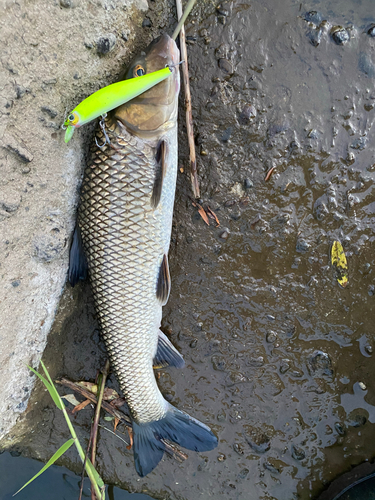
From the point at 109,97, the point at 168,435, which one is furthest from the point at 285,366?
the point at 109,97

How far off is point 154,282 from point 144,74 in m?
1.25

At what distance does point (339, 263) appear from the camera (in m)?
2.35

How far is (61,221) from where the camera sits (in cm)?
213

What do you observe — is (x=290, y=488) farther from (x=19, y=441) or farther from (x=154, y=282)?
(x=19, y=441)

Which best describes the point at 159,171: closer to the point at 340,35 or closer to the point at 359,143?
the point at 359,143

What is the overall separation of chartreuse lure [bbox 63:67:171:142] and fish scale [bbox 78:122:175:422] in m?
0.18

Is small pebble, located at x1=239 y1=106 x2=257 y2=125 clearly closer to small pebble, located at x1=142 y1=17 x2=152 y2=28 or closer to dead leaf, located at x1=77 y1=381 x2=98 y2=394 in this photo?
small pebble, located at x1=142 y1=17 x2=152 y2=28

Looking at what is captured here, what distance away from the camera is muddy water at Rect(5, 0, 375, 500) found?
2193mm

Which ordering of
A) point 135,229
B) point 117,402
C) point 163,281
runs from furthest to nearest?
point 117,402
point 163,281
point 135,229

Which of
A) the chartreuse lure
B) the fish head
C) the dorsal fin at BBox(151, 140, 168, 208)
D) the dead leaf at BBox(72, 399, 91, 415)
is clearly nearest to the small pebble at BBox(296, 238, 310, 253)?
the dorsal fin at BBox(151, 140, 168, 208)

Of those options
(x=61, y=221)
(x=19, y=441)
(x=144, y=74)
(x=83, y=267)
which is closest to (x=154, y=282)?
(x=83, y=267)

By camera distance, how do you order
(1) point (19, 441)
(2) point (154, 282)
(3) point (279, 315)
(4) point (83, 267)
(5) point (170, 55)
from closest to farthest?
(5) point (170, 55)
(2) point (154, 282)
(4) point (83, 267)
(3) point (279, 315)
(1) point (19, 441)

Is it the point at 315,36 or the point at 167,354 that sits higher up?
the point at 315,36

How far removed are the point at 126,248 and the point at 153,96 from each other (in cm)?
91
